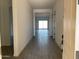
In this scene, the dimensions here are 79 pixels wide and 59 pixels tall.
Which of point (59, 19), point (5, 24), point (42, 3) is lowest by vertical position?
point (5, 24)

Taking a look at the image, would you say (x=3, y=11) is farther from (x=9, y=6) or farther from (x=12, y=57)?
(x=12, y=57)

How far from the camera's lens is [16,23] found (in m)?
4.98

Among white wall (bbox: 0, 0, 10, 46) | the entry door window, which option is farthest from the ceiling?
the entry door window

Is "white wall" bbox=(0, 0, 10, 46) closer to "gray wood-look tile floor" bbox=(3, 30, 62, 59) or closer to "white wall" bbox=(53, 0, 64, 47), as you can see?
"gray wood-look tile floor" bbox=(3, 30, 62, 59)

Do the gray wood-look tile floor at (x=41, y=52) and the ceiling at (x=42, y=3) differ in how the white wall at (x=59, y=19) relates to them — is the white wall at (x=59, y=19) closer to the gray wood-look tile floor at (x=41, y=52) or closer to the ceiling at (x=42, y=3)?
the gray wood-look tile floor at (x=41, y=52)

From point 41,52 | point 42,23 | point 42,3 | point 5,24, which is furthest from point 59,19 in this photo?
point 42,23

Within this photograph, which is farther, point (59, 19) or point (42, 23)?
point (42, 23)

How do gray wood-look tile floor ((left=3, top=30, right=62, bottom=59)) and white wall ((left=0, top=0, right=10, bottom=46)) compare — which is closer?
gray wood-look tile floor ((left=3, top=30, right=62, bottom=59))

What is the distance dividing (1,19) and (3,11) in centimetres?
43

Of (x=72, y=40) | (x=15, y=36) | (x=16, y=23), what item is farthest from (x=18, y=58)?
(x=72, y=40)

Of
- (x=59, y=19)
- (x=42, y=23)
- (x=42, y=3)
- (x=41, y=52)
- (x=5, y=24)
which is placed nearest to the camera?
(x=41, y=52)

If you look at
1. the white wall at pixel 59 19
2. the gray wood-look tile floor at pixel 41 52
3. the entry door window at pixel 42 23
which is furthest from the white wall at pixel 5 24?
the entry door window at pixel 42 23

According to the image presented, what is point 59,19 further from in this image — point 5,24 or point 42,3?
point 5,24

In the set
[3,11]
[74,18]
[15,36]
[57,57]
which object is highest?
[3,11]
